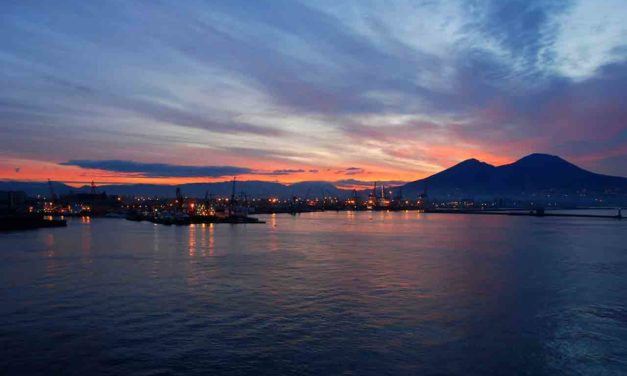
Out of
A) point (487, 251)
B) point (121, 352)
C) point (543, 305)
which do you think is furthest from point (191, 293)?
point (487, 251)

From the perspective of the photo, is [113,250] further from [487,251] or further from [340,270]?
Answer: [487,251]

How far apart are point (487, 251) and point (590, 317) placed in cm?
1492

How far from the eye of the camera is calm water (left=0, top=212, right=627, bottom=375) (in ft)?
26.7

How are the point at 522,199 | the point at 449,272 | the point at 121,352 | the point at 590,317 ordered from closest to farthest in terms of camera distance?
the point at 121,352 < the point at 590,317 < the point at 449,272 < the point at 522,199

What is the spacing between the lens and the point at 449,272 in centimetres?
1808

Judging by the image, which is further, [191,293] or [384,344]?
[191,293]

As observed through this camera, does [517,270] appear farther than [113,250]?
No

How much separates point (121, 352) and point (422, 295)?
814 centimetres

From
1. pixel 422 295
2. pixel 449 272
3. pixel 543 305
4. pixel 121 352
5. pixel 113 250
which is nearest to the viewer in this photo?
pixel 121 352

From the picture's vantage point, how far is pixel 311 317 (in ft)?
36.0

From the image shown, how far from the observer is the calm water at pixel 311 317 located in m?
8.14

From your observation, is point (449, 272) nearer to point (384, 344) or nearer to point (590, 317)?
point (590, 317)

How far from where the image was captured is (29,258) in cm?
2152

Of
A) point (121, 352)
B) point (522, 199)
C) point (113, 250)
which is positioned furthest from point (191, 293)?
point (522, 199)
